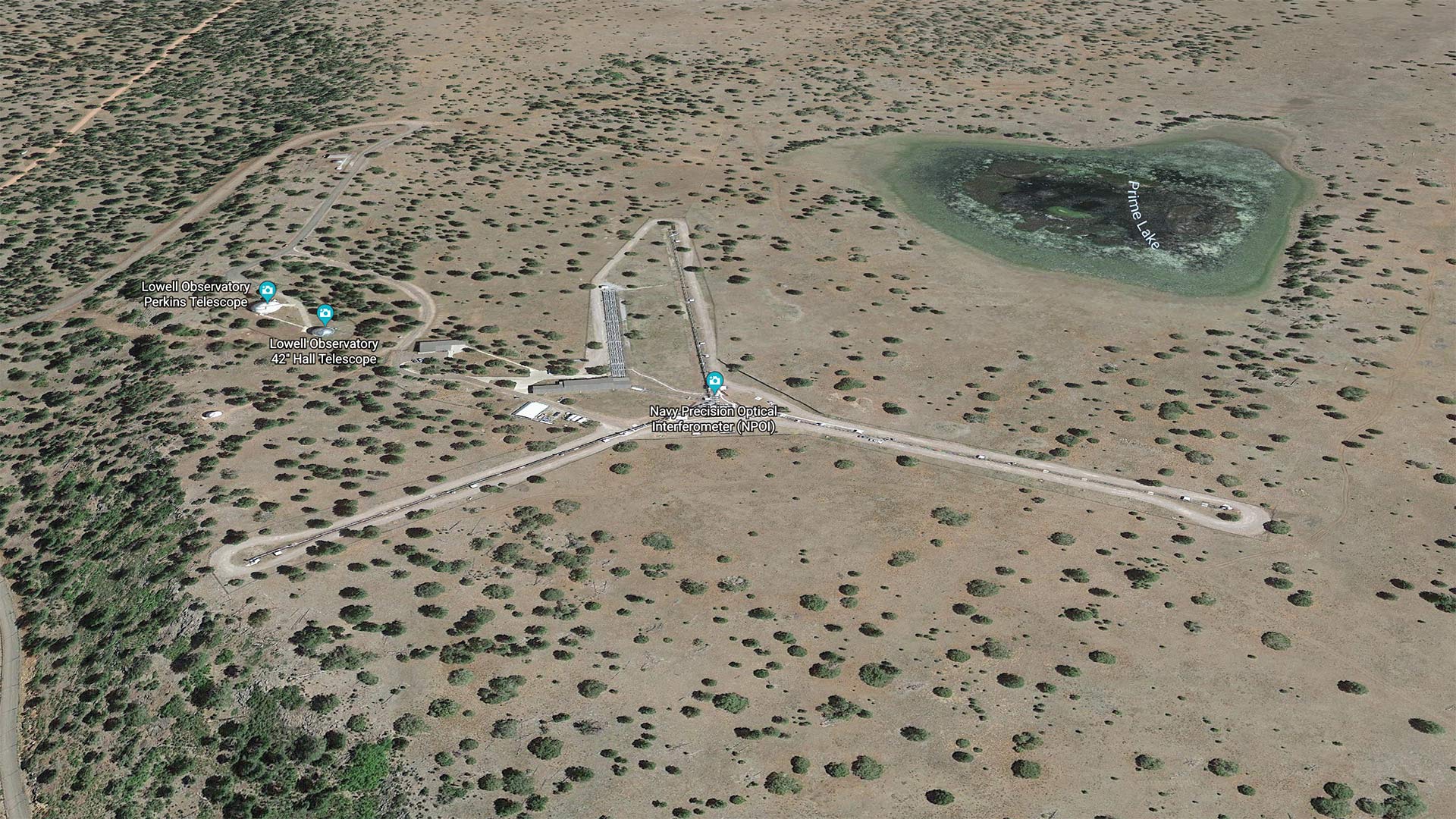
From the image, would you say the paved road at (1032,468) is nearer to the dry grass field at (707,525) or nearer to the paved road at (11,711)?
the dry grass field at (707,525)

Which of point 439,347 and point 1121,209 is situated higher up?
point 1121,209

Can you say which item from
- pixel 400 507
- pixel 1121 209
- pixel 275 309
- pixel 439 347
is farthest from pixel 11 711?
pixel 1121 209

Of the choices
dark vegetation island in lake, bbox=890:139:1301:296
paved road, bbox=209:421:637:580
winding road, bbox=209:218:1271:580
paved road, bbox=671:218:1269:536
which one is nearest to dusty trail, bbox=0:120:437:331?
paved road, bbox=209:421:637:580

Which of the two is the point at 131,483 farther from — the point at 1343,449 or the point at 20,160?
the point at 1343,449

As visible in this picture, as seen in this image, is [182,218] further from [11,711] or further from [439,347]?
[11,711]

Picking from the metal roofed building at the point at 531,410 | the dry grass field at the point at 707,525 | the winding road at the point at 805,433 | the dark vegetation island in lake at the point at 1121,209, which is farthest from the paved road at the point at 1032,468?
the dark vegetation island in lake at the point at 1121,209

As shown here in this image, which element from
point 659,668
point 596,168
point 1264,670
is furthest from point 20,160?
point 1264,670

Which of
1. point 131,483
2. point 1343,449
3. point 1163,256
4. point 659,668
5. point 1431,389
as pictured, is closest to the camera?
point 659,668
